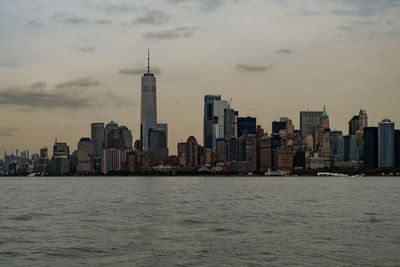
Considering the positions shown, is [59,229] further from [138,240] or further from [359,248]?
[359,248]

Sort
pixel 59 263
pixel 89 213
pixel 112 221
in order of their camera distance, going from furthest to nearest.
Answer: pixel 89 213 < pixel 112 221 < pixel 59 263

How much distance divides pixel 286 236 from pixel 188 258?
15021 millimetres

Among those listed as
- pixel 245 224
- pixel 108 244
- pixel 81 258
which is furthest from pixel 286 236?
pixel 81 258

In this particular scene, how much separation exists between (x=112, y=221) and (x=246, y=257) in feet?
98.5

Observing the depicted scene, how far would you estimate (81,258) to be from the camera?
161 feet

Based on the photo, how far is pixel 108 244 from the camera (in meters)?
55.7

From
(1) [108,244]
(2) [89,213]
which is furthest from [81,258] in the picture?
(2) [89,213]

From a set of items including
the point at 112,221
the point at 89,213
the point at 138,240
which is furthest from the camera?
the point at 89,213

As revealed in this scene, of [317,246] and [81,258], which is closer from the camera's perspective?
[81,258]

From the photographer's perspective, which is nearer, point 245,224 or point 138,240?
point 138,240

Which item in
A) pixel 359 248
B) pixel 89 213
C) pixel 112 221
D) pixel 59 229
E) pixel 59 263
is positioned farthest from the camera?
pixel 89 213

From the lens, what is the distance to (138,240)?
5781 centimetres

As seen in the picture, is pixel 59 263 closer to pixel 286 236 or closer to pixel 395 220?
pixel 286 236

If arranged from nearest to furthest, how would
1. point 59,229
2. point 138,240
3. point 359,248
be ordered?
point 359,248 → point 138,240 → point 59,229
